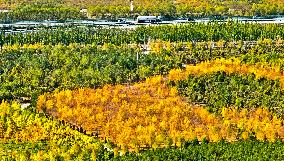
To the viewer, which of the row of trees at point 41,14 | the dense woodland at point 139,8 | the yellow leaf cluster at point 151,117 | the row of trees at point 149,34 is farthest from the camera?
the dense woodland at point 139,8

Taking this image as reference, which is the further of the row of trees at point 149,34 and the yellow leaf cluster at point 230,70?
the row of trees at point 149,34

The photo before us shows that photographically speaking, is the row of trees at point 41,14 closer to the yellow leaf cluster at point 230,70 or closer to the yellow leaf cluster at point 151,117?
the yellow leaf cluster at point 230,70

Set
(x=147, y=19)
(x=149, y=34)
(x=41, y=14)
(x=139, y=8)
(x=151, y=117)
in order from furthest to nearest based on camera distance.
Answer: (x=139, y=8) < (x=41, y=14) < (x=147, y=19) < (x=149, y=34) < (x=151, y=117)

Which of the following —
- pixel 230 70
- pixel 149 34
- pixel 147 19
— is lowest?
pixel 230 70

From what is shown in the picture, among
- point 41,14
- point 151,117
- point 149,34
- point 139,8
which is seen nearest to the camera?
point 151,117

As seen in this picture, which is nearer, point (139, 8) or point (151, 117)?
point (151, 117)

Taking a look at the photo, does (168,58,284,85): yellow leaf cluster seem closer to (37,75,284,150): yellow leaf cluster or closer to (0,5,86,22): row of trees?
(37,75,284,150): yellow leaf cluster

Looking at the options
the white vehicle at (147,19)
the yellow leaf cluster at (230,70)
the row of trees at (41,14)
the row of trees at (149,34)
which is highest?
the row of trees at (41,14)

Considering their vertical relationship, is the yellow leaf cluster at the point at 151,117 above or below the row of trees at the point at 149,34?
below

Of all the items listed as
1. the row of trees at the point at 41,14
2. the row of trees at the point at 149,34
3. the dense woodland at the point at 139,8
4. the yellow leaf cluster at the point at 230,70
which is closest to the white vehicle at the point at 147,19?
the dense woodland at the point at 139,8

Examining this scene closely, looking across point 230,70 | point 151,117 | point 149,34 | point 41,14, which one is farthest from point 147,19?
point 151,117

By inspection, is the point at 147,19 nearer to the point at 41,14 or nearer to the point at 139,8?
the point at 139,8
